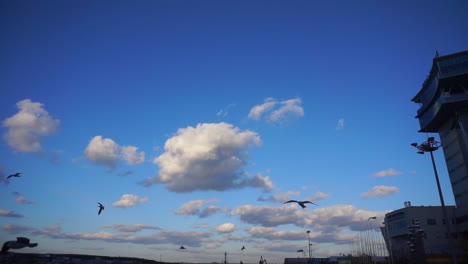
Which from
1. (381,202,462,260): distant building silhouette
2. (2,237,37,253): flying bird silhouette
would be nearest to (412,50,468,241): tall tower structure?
(381,202,462,260): distant building silhouette

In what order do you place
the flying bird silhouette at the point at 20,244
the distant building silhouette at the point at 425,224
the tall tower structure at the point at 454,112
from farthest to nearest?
the distant building silhouette at the point at 425,224 < the tall tower structure at the point at 454,112 < the flying bird silhouette at the point at 20,244

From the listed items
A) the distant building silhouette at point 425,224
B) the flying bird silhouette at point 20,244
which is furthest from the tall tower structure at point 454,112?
the flying bird silhouette at point 20,244

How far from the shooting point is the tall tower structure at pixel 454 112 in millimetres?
103250

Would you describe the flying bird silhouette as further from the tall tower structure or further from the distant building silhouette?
the tall tower structure

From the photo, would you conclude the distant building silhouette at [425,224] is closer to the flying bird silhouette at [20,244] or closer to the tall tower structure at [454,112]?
the tall tower structure at [454,112]

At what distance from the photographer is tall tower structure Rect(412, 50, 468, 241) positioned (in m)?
103

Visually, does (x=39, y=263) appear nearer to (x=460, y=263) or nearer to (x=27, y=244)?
(x=27, y=244)

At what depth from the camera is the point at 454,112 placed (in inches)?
4250

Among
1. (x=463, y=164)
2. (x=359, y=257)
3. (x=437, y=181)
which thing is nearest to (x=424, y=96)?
(x=463, y=164)

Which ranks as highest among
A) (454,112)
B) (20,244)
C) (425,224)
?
(454,112)

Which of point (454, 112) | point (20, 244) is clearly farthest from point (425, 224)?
point (20, 244)

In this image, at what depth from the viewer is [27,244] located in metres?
50.6

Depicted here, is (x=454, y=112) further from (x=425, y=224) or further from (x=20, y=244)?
(x=20, y=244)

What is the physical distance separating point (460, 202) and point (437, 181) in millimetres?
47093
